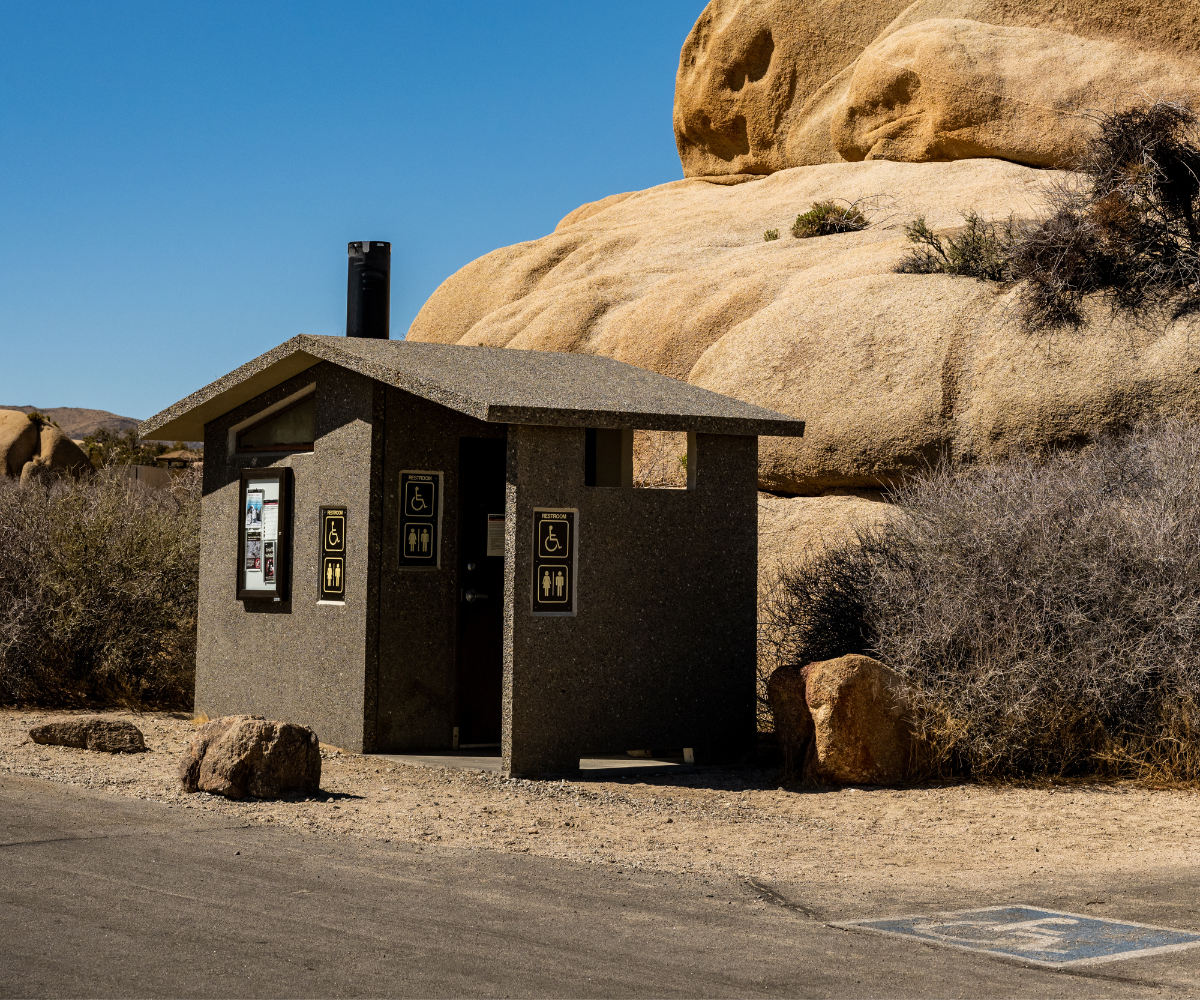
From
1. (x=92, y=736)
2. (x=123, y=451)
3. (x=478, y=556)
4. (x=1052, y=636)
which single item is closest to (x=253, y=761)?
(x=92, y=736)

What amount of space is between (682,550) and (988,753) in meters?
2.45

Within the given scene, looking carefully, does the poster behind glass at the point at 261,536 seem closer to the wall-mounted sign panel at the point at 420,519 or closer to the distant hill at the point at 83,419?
the wall-mounted sign panel at the point at 420,519

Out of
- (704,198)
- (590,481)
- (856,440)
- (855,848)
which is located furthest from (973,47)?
(855,848)

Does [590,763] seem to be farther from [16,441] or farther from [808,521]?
[16,441]

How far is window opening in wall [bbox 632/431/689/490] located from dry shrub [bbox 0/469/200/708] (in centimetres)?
560

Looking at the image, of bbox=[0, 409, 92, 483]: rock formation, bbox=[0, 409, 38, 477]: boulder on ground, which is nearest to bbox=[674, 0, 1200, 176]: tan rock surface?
bbox=[0, 409, 92, 483]: rock formation

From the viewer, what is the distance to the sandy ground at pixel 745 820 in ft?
23.1

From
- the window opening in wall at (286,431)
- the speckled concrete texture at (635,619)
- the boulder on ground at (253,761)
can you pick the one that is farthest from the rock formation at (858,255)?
the boulder on ground at (253,761)

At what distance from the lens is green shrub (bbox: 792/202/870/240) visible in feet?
71.7

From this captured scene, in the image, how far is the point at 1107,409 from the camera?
44.4 feet

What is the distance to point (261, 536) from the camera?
36.5 ft

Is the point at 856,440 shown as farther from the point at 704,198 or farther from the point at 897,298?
the point at 704,198

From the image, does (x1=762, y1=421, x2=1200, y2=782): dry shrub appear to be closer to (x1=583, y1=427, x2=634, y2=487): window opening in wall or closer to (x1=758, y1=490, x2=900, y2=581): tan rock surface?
(x1=583, y1=427, x2=634, y2=487): window opening in wall

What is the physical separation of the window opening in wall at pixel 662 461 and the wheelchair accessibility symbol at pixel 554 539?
7.50m
